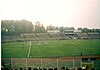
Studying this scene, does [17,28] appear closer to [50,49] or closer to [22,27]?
[22,27]

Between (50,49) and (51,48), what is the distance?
0.07 ft

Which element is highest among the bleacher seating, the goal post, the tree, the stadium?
the tree

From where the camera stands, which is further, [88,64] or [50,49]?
[88,64]

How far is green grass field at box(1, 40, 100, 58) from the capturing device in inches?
192

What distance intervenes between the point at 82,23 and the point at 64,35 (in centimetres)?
32

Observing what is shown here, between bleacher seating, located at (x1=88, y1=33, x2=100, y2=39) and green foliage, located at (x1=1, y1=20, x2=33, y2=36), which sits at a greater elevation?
green foliage, located at (x1=1, y1=20, x2=33, y2=36)

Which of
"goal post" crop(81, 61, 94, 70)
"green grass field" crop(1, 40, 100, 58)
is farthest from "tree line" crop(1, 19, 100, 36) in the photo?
"goal post" crop(81, 61, 94, 70)

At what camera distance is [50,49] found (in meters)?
4.86

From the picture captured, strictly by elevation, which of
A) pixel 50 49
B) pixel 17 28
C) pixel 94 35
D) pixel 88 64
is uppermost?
pixel 17 28

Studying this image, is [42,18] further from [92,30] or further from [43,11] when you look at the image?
[92,30]

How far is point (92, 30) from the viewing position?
4918mm

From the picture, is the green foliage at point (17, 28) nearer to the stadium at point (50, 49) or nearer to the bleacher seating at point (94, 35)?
the stadium at point (50, 49)

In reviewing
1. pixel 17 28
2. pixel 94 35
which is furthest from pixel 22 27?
pixel 94 35

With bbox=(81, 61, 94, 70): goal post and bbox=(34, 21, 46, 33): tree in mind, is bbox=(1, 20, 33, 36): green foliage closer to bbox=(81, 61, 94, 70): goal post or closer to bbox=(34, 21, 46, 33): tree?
bbox=(34, 21, 46, 33): tree
